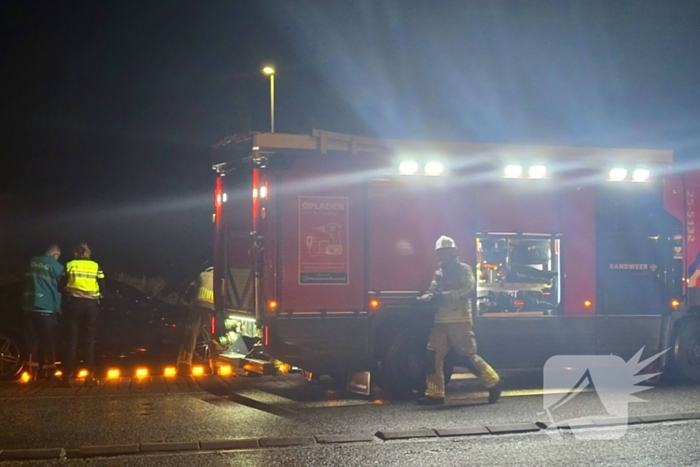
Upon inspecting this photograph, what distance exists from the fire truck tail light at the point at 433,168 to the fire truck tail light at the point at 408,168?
0.48 feet

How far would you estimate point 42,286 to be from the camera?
1036 cm

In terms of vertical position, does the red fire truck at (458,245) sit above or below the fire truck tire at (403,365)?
above

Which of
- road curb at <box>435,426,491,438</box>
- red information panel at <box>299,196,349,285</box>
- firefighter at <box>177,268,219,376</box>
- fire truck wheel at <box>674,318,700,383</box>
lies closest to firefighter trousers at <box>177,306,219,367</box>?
firefighter at <box>177,268,219,376</box>

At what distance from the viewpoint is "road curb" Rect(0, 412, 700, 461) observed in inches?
259

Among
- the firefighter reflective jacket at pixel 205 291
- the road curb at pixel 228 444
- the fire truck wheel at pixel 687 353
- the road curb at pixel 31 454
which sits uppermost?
the firefighter reflective jacket at pixel 205 291

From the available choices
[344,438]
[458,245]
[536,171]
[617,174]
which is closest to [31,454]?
[344,438]

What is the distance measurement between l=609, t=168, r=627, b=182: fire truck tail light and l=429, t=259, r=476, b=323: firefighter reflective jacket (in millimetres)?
2671

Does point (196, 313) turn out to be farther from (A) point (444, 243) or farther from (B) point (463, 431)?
(B) point (463, 431)

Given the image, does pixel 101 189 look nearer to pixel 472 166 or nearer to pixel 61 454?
pixel 472 166

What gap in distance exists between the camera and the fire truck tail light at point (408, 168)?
9.66 m

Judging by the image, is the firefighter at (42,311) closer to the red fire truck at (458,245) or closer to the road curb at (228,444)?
the red fire truck at (458,245)

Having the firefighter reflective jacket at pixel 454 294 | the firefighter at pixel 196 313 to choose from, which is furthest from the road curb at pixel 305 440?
the firefighter at pixel 196 313

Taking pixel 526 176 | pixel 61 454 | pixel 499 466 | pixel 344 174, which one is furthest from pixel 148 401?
pixel 526 176

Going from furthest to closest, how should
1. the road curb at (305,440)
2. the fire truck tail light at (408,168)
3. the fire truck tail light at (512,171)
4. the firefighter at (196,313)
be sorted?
the firefighter at (196,313) < the fire truck tail light at (512,171) < the fire truck tail light at (408,168) < the road curb at (305,440)
